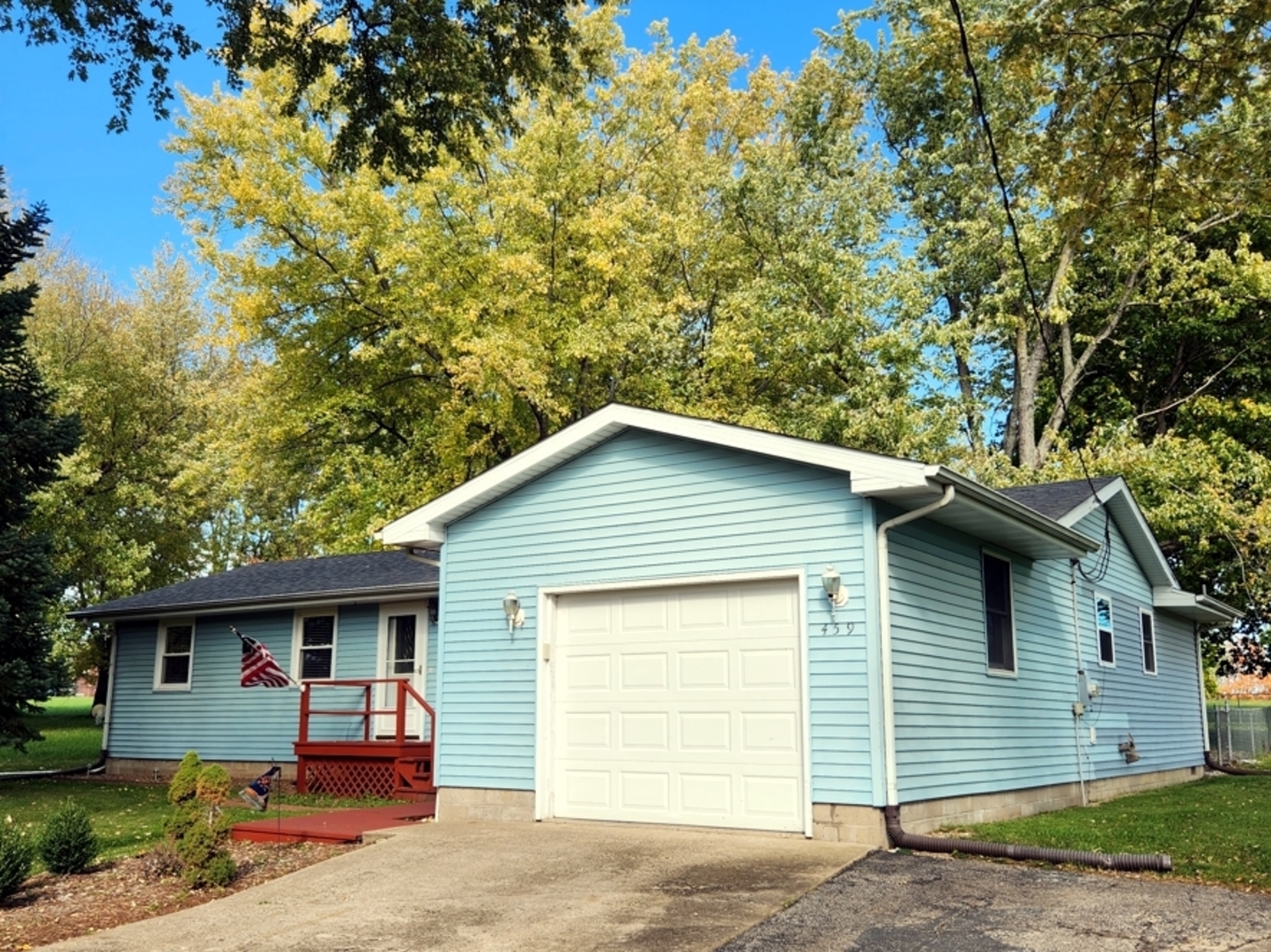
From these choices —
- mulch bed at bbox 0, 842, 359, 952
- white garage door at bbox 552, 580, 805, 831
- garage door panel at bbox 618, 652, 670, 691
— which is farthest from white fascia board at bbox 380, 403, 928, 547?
mulch bed at bbox 0, 842, 359, 952

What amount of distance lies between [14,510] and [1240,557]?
19814 millimetres

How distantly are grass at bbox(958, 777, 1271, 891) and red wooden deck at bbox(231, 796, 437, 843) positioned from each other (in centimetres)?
526

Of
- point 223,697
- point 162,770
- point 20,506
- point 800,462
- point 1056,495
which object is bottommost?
point 162,770

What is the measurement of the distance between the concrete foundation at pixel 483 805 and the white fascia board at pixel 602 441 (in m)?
2.56

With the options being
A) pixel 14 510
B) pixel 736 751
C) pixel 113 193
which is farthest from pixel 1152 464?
pixel 113 193

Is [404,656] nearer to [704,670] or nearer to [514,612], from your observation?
[514,612]

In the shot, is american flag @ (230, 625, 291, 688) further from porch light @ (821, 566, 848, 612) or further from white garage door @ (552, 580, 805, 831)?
porch light @ (821, 566, 848, 612)

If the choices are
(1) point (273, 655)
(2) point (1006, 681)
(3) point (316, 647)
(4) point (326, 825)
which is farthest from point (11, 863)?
(1) point (273, 655)

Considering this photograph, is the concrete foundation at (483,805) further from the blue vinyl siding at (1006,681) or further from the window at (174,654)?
the window at (174,654)

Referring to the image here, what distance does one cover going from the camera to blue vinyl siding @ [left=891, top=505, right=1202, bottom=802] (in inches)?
368

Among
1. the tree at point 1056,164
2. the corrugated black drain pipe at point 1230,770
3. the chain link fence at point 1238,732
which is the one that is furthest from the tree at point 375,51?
the chain link fence at point 1238,732

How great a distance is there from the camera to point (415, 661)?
15.2 m

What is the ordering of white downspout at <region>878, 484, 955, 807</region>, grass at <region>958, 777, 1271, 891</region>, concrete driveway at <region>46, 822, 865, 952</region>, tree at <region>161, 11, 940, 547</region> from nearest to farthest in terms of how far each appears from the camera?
concrete driveway at <region>46, 822, 865, 952</region> < grass at <region>958, 777, 1271, 891</region> < white downspout at <region>878, 484, 955, 807</region> < tree at <region>161, 11, 940, 547</region>

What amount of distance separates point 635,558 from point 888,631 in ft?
8.33
